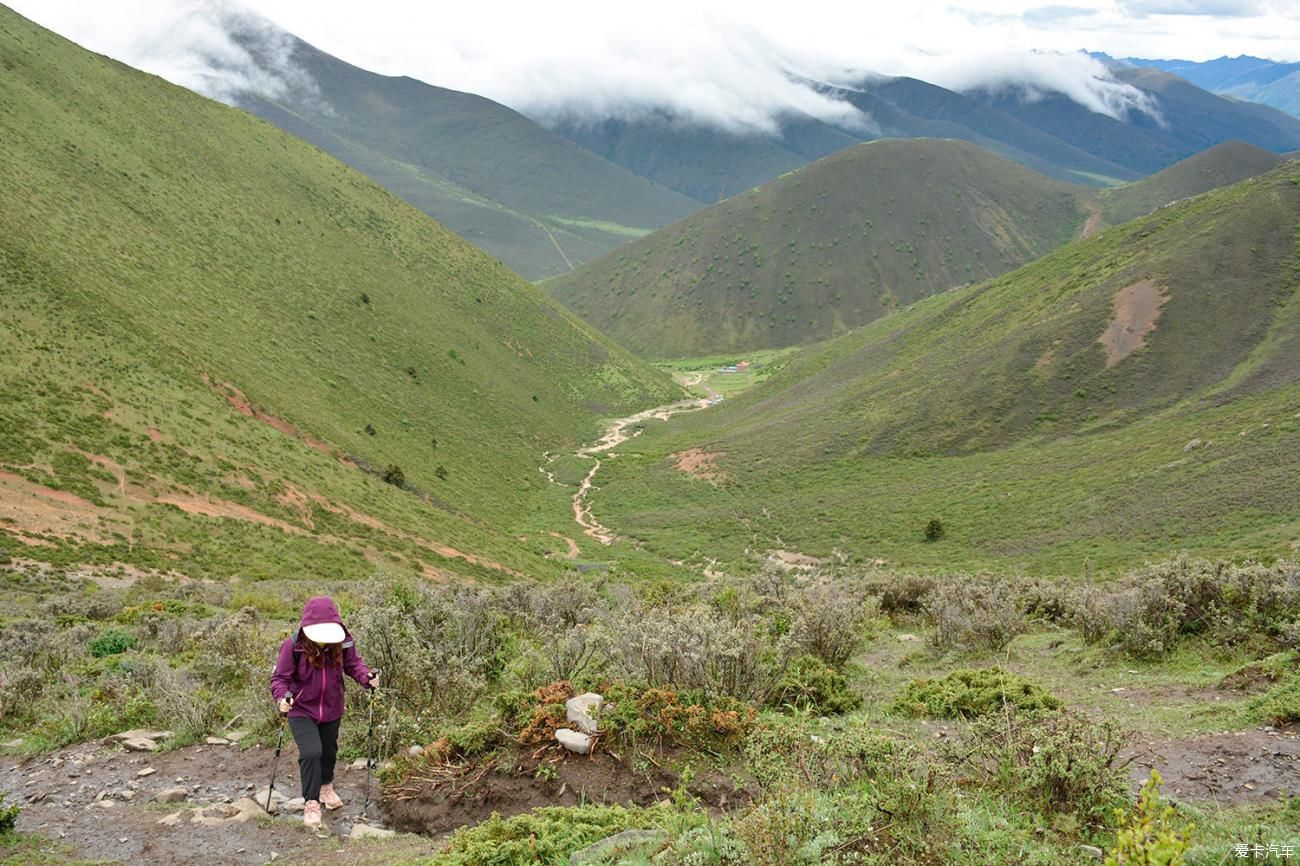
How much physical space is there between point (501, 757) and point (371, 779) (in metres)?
1.31

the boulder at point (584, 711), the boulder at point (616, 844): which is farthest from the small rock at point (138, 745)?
the boulder at point (616, 844)

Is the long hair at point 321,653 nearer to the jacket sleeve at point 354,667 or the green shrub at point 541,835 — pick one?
the jacket sleeve at point 354,667

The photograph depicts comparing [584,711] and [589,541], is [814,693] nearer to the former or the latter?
[584,711]

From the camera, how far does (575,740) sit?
7.00 m

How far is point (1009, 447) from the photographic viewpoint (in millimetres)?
44562

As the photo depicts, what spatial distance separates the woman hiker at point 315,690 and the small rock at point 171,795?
1.11m

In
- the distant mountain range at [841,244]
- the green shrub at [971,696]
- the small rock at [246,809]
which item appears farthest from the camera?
the distant mountain range at [841,244]

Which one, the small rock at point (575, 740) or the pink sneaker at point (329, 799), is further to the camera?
the small rock at point (575, 740)

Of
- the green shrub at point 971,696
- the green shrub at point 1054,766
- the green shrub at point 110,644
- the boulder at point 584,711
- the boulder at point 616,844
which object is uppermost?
the green shrub at point 1054,766

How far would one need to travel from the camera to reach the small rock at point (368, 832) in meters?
6.30

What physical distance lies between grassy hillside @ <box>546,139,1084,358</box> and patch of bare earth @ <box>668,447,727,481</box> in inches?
2462

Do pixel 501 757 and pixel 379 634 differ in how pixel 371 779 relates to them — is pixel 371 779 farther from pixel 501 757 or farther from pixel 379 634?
pixel 379 634

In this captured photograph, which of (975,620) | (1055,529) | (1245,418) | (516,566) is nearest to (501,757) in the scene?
(975,620)

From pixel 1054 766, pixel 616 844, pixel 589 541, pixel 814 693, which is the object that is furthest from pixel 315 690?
pixel 589 541
